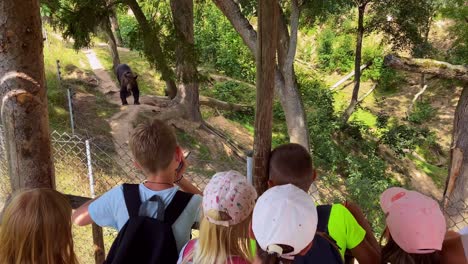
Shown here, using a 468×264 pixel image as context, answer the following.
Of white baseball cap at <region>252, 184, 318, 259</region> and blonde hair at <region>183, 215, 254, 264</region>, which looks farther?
blonde hair at <region>183, 215, 254, 264</region>

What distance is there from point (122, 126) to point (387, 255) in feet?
29.2

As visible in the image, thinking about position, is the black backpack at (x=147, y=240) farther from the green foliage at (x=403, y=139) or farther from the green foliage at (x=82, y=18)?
the green foliage at (x=403, y=139)

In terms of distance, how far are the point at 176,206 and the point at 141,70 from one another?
15.3 m

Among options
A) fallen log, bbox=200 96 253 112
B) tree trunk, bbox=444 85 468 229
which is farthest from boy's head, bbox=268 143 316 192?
fallen log, bbox=200 96 253 112

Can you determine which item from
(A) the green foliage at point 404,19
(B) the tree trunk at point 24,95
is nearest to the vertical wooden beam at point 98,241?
(B) the tree trunk at point 24,95

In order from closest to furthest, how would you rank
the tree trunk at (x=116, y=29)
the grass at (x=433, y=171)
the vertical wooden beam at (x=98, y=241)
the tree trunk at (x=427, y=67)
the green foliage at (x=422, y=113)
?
the vertical wooden beam at (x=98, y=241) → the tree trunk at (x=427, y=67) → the grass at (x=433, y=171) → the tree trunk at (x=116, y=29) → the green foliage at (x=422, y=113)

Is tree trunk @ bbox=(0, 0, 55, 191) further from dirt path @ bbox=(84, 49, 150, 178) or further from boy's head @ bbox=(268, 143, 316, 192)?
dirt path @ bbox=(84, 49, 150, 178)

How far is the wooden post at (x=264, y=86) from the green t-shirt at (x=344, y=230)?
0.80m

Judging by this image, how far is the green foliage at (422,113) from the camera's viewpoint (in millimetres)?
18516

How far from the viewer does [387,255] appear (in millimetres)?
1601

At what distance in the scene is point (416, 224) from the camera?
58.6 inches

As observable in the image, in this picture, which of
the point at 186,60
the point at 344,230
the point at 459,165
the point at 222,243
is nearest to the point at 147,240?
the point at 222,243

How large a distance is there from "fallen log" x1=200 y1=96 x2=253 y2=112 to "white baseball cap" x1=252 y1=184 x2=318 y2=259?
1258 centimetres

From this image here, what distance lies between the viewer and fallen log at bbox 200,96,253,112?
46.1 ft
